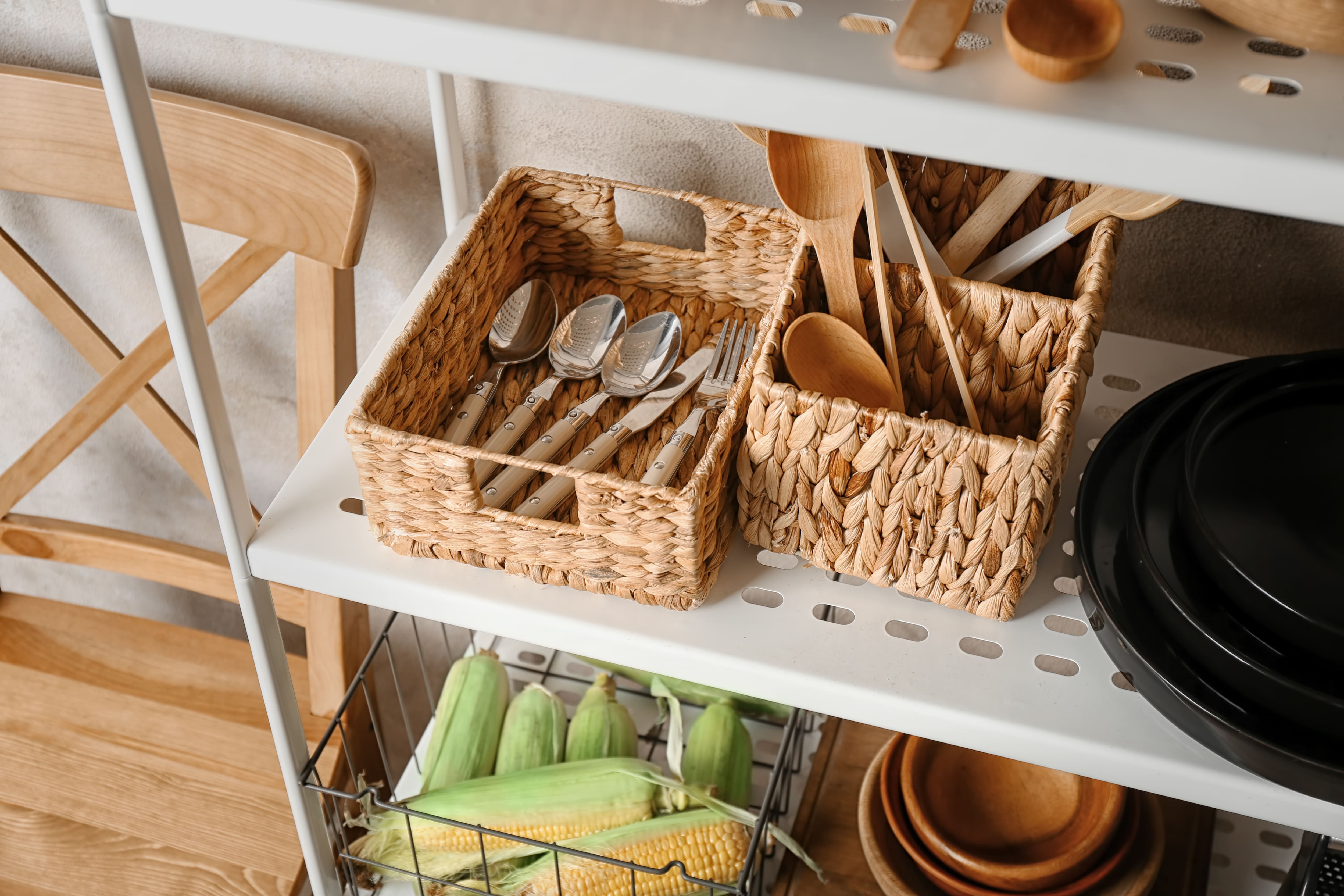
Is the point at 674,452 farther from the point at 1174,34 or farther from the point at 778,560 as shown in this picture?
the point at 1174,34

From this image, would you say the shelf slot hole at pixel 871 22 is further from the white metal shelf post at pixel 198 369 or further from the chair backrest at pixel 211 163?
the chair backrest at pixel 211 163

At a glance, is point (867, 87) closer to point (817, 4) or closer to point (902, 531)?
point (817, 4)

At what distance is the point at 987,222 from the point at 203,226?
2.54ft

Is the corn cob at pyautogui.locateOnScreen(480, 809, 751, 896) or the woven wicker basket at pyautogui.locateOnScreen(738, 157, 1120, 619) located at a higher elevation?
the woven wicker basket at pyautogui.locateOnScreen(738, 157, 1120, 619)

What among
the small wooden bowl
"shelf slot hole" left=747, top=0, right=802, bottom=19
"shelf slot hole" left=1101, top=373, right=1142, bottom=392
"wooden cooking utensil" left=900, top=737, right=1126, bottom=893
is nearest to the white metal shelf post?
"shelf slot hole" left=747, top=0, right=802, bottom=19

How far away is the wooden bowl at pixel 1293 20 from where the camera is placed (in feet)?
1.40

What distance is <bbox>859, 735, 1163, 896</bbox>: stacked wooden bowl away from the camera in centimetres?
83

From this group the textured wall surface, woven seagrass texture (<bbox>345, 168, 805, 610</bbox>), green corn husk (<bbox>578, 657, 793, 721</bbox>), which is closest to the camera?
woven seagrass texture (<bbox>345, 168, 805, 610</bbox>)

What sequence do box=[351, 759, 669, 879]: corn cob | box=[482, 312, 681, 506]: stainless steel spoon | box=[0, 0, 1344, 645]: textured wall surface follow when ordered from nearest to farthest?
box=[482, 312, 681, 506]: stainless steel spoon, box=[0, 0, 1344, 645]: textured wall surface, box=[351, 759, 669, 879]: corn cob

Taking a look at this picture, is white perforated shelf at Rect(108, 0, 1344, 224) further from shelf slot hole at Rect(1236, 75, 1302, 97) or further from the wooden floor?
the wooden floor

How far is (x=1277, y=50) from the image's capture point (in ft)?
1.53

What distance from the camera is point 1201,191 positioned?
16.0 inches

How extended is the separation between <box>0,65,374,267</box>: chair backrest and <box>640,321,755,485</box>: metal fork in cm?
36

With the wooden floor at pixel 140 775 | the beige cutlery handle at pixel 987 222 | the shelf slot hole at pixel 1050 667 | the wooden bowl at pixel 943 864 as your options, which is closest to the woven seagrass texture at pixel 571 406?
the beige cutlery handle at pixel 987 222
